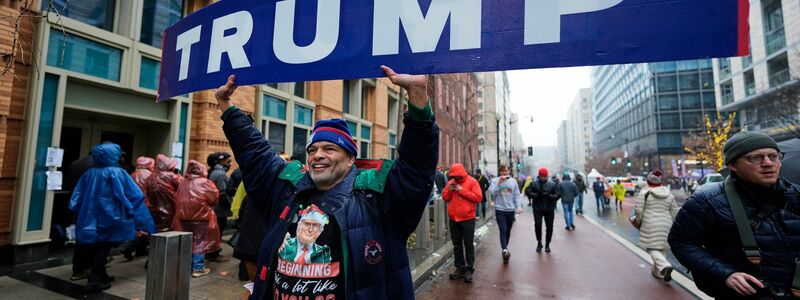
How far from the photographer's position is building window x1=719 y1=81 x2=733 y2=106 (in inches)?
1647

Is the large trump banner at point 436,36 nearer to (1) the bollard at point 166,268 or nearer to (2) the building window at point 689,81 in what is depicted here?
(1) the bollard at point 166,268

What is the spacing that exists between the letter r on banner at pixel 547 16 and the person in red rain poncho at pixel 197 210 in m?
4.93

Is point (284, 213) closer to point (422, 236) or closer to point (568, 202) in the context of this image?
point (422, 236)

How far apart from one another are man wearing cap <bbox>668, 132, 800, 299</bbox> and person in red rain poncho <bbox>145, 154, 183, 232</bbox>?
6361 mm

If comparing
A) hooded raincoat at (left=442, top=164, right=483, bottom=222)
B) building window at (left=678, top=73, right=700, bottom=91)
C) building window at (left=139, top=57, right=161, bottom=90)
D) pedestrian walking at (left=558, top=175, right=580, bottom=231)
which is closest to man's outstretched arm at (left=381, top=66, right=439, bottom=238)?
hooded raincoat at (left=442, top=164, right=483, bottom=222)

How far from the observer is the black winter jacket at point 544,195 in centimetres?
Result: 789

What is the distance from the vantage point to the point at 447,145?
28.2 meters

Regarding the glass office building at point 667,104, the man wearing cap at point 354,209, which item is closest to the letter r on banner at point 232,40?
the man wearing cap at point 354,209

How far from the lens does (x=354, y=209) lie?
5.79 feet

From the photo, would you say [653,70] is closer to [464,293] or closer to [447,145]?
[447,145]

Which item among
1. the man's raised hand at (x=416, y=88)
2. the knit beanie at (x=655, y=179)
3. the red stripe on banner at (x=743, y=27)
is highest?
the red stripe on banner at (x=743, y=27)

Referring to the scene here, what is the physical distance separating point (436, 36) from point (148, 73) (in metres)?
7.32

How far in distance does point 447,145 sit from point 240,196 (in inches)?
933

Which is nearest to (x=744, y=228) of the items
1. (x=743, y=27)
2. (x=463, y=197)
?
(x=743, y=27)
